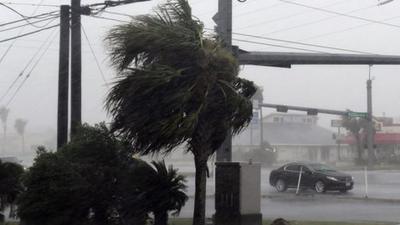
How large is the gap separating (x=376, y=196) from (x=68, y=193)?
62.7ft

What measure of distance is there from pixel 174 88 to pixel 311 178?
2170 cm

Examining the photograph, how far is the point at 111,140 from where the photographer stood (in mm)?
14023

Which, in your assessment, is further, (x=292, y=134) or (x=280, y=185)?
(x=292, y=134)

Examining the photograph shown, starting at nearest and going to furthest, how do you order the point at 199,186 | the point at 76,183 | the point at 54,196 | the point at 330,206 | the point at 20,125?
1. the point at 199,186
2. the point at 54,196
3. the point at 76,183
4. the point at 330,206
5. the point at 20,125

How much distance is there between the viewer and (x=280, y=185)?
33656mm

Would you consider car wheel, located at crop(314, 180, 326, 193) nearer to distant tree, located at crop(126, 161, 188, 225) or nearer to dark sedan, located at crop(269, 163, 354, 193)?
dark sedan, located at crop(269, 163, 354, 193)

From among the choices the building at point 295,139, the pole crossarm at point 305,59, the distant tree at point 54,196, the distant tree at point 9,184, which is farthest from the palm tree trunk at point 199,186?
the building at point 295,139

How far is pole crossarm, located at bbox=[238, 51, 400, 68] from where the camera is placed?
66.5ft

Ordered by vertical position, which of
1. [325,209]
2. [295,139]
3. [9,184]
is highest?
[295,139]

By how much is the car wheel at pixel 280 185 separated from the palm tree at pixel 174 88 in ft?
69.6

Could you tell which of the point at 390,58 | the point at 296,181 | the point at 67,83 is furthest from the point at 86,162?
the point at 296,181

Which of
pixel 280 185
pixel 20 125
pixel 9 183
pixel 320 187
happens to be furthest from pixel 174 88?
pixel 20 125

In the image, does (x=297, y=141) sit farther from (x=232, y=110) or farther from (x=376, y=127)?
(x=232, y=110)

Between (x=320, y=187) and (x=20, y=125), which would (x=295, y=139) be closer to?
(x=20, y=125)
